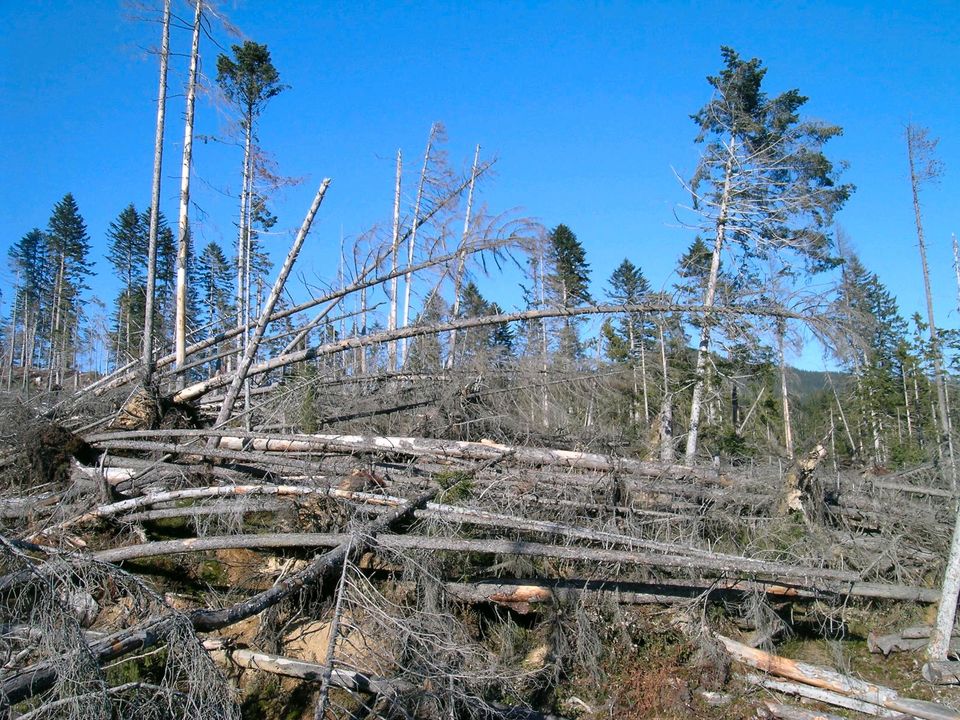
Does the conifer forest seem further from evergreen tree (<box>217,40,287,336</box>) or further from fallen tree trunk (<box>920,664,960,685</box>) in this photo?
evergreen tree (<box>217,40,287,336</box>)

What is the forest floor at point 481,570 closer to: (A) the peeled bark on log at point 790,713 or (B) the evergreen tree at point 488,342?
(A) the peeled bark on log at point 790,713

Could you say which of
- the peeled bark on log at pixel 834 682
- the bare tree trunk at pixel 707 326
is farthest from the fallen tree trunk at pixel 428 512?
the bare tree trunk at pixel 707 326

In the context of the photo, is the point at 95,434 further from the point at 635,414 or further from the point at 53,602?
the point at 635,414

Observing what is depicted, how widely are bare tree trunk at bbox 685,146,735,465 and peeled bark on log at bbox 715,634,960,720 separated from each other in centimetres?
408

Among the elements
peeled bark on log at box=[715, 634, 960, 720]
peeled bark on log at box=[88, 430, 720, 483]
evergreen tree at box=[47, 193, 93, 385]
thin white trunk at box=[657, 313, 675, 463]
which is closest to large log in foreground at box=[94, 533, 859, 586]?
peeled bark on log at box=[715, 634, 960, 720]

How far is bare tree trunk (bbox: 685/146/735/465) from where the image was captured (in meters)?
11.1

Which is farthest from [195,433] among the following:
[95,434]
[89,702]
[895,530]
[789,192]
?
[789,192]

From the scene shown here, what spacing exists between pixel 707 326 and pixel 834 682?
5.11 metres

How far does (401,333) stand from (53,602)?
5.29 m

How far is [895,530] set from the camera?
7.63 meters

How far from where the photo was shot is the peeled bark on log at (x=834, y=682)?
220 inches

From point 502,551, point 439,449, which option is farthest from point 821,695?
point 439,449

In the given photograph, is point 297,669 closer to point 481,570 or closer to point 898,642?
point 481,570

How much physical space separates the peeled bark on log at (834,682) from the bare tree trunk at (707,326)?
13.4 feet
